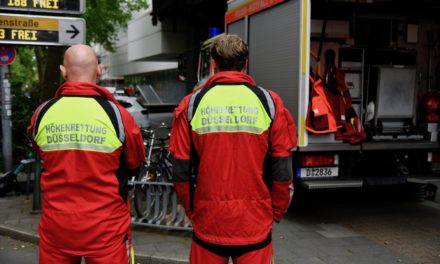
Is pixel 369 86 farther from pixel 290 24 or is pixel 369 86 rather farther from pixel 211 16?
pixel 211 16

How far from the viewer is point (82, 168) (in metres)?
2.42

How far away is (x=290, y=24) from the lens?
237 inches

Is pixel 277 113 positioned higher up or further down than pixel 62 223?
higher up

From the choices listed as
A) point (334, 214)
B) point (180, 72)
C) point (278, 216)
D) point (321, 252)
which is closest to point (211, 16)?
point (180, 72)

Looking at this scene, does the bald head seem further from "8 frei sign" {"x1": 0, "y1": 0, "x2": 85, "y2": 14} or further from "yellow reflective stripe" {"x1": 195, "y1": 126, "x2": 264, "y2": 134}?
"8 frei sign" {"x1": 0, "y1": 0, "x2": 85, "y2": 14}

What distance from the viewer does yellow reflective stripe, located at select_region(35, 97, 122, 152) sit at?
2428 mm

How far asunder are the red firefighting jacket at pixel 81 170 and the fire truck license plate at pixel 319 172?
156 inches

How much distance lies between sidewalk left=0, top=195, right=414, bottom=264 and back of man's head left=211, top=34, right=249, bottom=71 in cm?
273

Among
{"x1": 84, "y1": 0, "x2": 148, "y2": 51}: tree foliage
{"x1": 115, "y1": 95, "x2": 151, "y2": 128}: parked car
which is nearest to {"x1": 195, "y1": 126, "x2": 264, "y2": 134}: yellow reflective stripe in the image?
{"x1": 115, "y1": 95, "x2": 151, "y2": 128}: parked car

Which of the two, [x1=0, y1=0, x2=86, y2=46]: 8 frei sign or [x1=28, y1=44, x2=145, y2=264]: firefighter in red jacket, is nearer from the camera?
[x1=28, y1=44, x2=145, y2=264]: firefighter in red jacket

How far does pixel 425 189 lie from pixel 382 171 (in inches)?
61.6

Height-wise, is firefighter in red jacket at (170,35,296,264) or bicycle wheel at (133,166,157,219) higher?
firefighter in red jacket at (170,35,296,264)

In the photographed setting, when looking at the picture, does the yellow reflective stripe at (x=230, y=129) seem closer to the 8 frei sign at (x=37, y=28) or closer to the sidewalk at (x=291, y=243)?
the sidewalk at (x=291, y=243)

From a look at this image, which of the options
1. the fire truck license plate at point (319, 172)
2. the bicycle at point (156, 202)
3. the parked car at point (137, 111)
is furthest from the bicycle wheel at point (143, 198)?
the parked car at point (137, 111)
